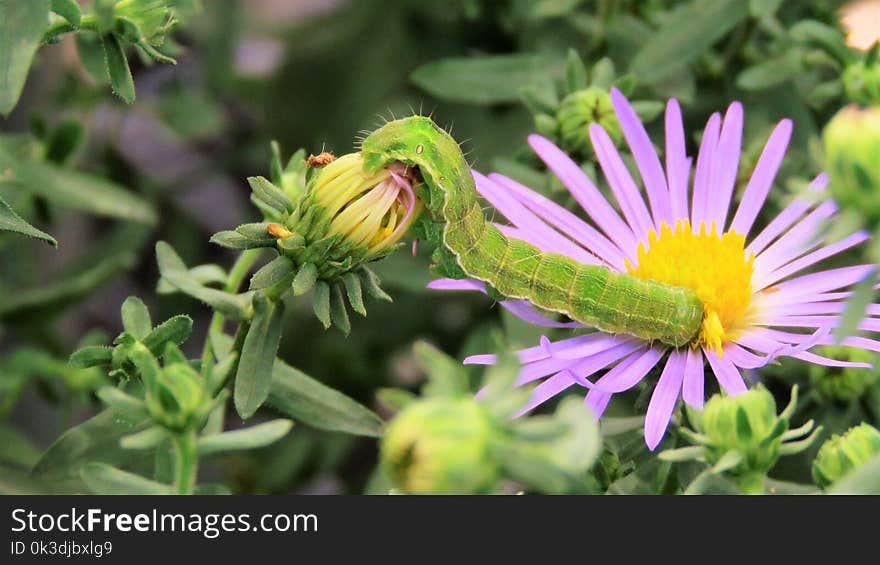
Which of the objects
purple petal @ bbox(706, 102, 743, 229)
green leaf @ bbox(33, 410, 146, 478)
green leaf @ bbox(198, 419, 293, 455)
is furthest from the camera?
purple petal @ bbox(706, 102, 743, 229)

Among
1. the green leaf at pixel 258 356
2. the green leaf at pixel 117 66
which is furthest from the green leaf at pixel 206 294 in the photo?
the green leaf at pixel 117 66

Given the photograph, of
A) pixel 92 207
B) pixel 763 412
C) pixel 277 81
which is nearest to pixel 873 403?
pixel 763 412

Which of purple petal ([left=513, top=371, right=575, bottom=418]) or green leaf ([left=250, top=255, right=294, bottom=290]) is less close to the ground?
green leaf ([left=250, top=255, right=294, bottom=290])

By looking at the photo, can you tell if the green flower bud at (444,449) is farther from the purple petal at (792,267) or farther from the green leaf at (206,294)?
the purple petal at (792,267)

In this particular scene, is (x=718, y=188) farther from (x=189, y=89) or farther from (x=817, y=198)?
(x=189, y=89)

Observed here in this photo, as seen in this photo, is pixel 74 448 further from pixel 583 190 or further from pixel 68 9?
pixel 583 190

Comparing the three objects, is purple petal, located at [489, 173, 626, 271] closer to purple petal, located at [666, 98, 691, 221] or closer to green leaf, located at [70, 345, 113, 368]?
purple petal, located at [666, 98, 691, 221]

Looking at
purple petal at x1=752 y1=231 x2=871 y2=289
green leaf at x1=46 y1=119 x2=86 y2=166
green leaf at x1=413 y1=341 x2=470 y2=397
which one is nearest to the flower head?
green leaf at x1=413 y1=341 x2=470 y2=397
